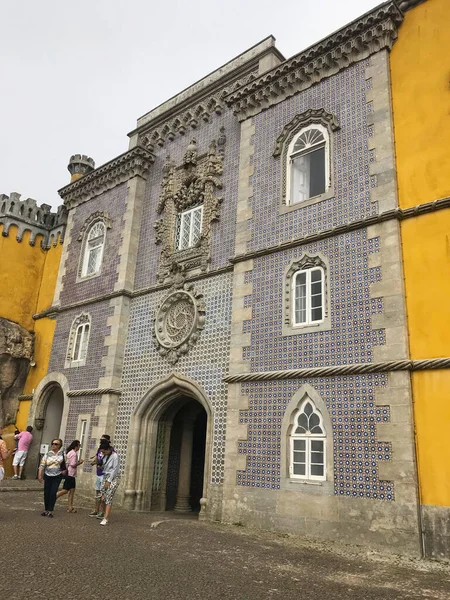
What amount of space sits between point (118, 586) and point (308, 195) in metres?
→ 9.01

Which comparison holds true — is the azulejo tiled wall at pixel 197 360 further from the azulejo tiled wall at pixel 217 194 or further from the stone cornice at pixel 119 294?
the azulejo tiled wall at pixel 217 194

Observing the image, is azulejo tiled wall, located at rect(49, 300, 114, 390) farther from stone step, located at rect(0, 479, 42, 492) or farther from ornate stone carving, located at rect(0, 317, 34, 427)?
stone step, located at rect(0, 479, 42, 492)

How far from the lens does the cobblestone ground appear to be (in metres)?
5.43

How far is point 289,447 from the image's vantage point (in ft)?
32.4

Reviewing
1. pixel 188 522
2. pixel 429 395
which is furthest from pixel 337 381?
pixel 188 522

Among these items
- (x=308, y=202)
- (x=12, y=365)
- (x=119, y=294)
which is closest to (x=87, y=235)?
(x=119, y=294)

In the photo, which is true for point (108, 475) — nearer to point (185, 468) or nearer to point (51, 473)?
point (51, 473)

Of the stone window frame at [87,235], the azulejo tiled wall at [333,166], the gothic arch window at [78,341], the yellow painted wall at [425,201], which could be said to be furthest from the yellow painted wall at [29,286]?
the yellow painted wall at [425,201]

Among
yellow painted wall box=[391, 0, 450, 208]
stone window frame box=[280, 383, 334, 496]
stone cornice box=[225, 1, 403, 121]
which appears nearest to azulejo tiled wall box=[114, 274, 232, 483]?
stone window frame box=[280, 383, 334, 496]

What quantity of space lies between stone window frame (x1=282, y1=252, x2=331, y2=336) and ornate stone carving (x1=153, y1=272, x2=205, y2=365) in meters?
2.83

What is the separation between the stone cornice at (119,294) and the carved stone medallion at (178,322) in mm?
454

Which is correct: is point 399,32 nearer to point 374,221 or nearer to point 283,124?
point 283,124

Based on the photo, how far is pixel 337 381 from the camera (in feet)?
31.3

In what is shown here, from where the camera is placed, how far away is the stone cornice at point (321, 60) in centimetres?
1105
